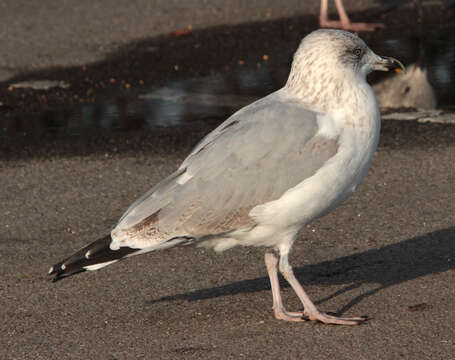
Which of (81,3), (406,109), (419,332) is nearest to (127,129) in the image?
(406,109)

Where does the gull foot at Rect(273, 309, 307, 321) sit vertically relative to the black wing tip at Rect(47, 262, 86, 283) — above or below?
below

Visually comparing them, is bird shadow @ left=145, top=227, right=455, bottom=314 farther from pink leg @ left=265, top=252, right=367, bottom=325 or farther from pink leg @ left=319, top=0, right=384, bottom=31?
pink leg @ left=319, top=0, right=384, bottom=31

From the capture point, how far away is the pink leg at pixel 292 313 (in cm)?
525

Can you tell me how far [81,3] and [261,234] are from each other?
1078cm

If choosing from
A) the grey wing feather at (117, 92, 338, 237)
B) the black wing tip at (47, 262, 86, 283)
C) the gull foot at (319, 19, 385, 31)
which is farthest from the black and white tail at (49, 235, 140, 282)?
the gull foot at (319, 19, 385, 31)

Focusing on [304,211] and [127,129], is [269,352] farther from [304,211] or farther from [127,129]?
[127,129]

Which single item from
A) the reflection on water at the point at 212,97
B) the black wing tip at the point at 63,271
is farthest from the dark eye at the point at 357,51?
the reflection on water at the point at 212,97

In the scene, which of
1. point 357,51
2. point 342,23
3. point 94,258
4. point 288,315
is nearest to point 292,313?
point 288,315

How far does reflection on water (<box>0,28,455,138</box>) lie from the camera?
9844 millimetres

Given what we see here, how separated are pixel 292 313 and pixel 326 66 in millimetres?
1410

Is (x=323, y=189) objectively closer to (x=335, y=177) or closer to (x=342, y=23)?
(x=335, y=177)

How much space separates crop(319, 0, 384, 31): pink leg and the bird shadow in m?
7.19

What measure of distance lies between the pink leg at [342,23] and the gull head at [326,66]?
8.03 m

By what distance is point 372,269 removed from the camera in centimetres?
611
